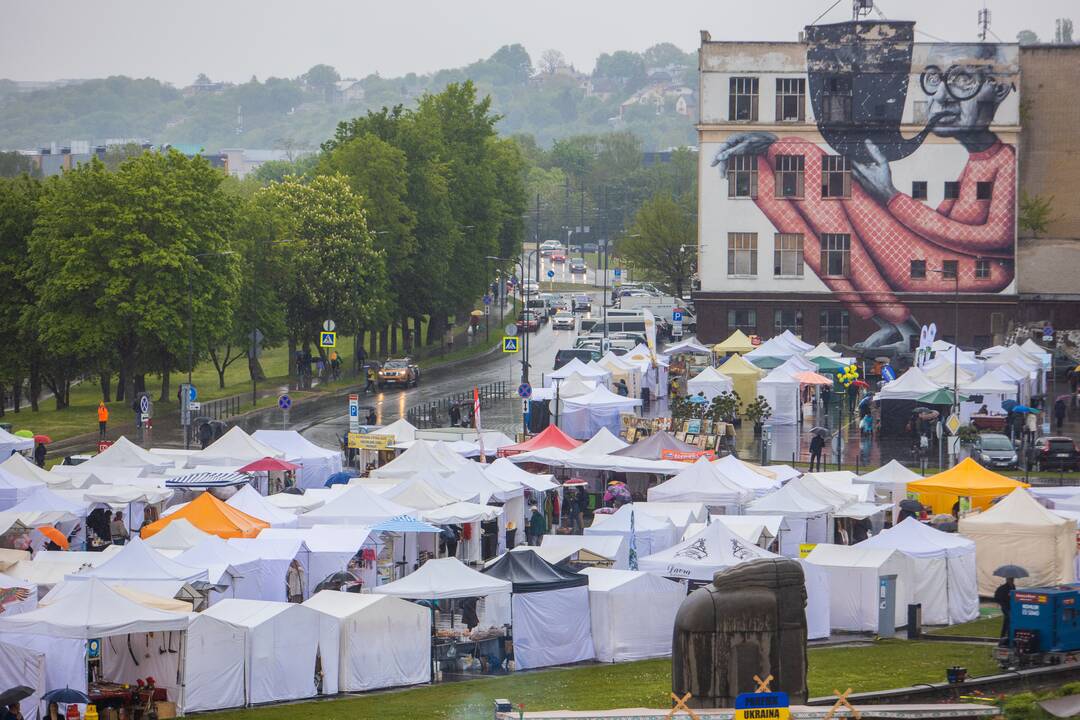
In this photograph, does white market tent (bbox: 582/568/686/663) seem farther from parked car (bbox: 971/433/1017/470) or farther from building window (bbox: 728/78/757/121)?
building window (bbox: 728/78/757/121)

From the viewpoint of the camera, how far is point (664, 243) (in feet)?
386

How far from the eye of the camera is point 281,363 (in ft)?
360

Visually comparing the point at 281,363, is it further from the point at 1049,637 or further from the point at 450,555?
the point at 1049,637

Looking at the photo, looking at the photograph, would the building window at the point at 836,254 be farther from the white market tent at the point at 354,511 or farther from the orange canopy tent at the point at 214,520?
the orange canopy tent at the point at 214,520

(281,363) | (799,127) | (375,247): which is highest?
(799,127)

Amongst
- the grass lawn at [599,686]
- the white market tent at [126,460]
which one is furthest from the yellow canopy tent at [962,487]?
the white market tent at [126,460]

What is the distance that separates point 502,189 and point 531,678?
8781cm

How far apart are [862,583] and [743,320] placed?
→ 6063 cm

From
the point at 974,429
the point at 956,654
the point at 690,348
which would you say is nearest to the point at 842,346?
the point at 690,348

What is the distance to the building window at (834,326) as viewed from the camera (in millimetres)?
94500

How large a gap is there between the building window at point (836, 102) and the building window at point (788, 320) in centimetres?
1134

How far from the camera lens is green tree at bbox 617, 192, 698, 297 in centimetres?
11725

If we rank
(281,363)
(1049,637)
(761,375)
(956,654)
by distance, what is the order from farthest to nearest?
(281,363)
(761,375)
(956,654)
(1049,637)

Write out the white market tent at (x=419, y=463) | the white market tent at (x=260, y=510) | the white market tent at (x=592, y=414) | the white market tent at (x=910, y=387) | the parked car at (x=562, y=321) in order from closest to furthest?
the white market tent at (x=260, y=510) < the white market tent at (x=419, y=463) < the white market tent at (x=910, y=387) < the white market tent at (x=592, y=414) < the parked car at (x=562, y=321)
